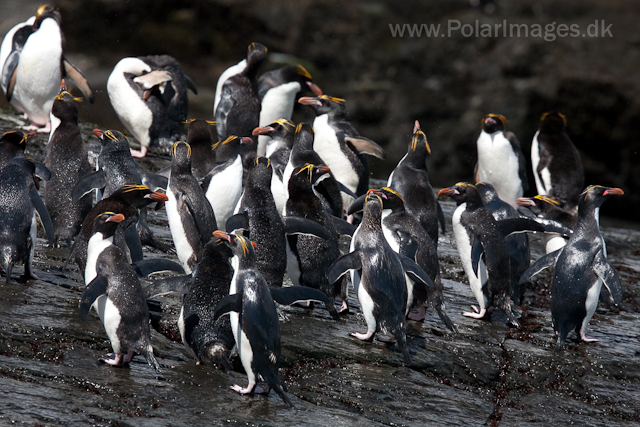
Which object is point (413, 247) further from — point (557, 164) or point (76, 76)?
point (76, 76)

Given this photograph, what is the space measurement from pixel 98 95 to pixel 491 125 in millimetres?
11030

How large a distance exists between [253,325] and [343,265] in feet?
4.44

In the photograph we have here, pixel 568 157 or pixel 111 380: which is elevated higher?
pixel 568 157

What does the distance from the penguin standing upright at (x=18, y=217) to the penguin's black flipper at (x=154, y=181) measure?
121 cm

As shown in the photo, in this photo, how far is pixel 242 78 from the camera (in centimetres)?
1141

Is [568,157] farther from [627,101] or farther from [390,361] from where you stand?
[627,101]

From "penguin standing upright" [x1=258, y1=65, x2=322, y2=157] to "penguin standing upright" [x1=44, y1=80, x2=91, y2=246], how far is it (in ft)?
16.1

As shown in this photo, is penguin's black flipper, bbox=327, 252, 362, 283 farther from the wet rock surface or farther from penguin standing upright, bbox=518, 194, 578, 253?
penguin standing upright, bbox=518, 194, 578, 253

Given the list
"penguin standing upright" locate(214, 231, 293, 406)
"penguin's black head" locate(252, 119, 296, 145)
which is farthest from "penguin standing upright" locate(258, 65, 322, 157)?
"penguin standing upright" locate(214, 231, 293, 406)

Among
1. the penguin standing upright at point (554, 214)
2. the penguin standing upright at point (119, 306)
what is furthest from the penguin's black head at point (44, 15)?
the penguin standing upright at point (554, 214)

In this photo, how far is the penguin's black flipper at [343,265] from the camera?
5842 mm

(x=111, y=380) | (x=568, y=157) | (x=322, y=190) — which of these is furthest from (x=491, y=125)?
(x=111, y=380)

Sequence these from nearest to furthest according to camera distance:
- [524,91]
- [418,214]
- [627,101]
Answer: [418,214] → [627,101] → [524,91]

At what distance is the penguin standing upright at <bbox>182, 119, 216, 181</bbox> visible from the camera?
845 cm
